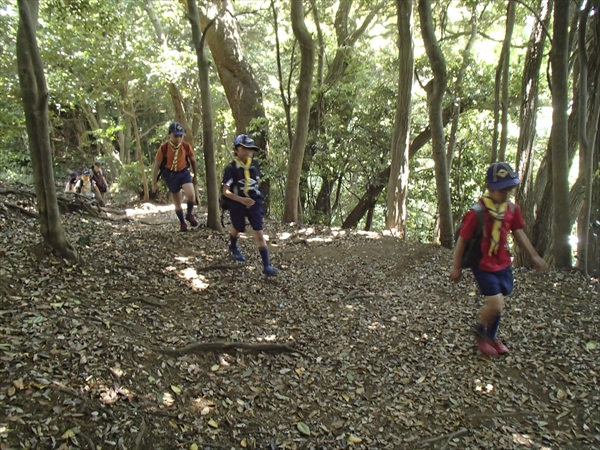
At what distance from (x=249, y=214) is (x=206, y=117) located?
95.0 inches

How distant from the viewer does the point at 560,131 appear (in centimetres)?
595

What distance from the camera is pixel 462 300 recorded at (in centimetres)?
568

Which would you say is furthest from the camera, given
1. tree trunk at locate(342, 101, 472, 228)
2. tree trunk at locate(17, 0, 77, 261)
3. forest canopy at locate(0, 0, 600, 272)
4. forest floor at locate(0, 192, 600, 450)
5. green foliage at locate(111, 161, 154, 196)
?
green foliage at locate(111, 161, 154, 196)

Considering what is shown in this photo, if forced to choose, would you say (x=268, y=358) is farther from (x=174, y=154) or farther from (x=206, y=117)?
(x=206, y=117)

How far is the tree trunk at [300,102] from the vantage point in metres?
8.62

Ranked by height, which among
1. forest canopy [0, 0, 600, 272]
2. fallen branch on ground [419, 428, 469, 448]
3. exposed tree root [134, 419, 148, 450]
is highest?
forest canopy [0, 0, 600, 272]

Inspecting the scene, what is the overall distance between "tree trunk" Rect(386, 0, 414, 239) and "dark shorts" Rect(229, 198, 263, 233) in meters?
4.57

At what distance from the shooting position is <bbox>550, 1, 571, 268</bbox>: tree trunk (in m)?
5.71

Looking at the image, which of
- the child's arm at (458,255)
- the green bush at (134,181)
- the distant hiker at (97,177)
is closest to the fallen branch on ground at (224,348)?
the child's arm at (458,255)

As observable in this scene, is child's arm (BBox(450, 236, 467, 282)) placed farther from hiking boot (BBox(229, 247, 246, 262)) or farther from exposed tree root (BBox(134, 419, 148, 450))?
hiking boot (BBox(229, 247, 246, 262))

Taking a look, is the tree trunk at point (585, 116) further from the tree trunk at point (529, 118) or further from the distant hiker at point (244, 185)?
the distant hiker at point (244, 185)

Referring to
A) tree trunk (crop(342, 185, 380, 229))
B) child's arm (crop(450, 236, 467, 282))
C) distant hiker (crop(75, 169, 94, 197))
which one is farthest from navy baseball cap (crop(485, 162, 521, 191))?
tree trunk (crop(342, 185, 380, 229))

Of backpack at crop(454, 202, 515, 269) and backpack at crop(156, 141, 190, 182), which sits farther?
backpack at crop(156, 141, 190, 182)

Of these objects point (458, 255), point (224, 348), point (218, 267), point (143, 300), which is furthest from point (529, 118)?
point (143, 300)
